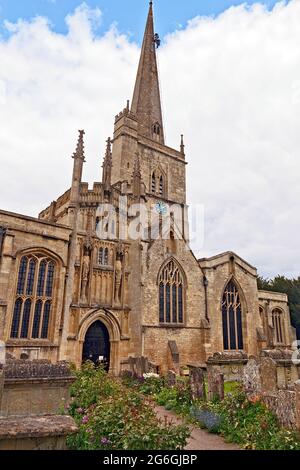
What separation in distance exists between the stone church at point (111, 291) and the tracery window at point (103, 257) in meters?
0.06

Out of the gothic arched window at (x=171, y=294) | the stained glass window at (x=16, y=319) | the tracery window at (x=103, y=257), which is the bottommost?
the stained glass window at (x=16, y=319)

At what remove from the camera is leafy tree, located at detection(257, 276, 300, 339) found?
3962cm

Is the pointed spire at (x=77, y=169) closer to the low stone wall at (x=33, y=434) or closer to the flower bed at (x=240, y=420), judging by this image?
the flower bed at (x=240, y=420)

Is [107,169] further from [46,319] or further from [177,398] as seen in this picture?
[177,398]

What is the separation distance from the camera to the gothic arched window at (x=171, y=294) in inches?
808

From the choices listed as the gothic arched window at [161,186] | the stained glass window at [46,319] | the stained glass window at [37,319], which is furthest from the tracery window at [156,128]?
the stained glass window at [37,319]

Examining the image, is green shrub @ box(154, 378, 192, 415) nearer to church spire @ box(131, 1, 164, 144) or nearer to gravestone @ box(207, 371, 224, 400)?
gravestone @ box(207, 371, 224, 400)

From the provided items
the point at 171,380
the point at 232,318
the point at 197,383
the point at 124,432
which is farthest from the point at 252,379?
the point at 232,318

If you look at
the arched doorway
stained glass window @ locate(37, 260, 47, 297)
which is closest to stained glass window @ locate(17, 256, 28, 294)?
stained glass window @ locate(37, 260, 47, 297)

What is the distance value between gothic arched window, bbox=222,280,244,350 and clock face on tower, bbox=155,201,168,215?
11665 mm

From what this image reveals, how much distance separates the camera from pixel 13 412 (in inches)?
263

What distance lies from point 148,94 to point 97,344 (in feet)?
105
